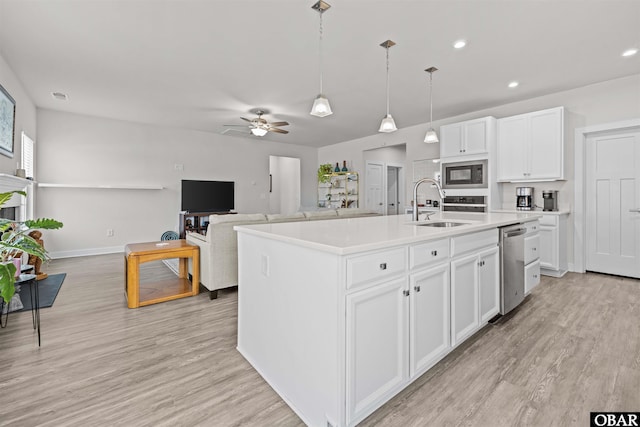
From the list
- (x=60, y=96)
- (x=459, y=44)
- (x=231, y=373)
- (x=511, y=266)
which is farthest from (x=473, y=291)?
(x=60, y=96)

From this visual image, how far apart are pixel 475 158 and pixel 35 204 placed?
7297 millimetres

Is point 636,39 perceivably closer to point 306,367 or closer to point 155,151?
point 306,367

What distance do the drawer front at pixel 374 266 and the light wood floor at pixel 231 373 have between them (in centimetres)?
71

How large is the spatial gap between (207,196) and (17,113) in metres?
3.30

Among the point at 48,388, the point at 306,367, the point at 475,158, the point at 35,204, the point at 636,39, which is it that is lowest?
the point at 48,388

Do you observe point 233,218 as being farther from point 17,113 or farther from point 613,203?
point 613,203

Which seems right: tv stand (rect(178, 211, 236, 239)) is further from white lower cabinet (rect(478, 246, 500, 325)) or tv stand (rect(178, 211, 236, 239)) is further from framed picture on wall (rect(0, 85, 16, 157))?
white lower cabinet (rect(478, 246, 500, 325))

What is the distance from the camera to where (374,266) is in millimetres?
1378

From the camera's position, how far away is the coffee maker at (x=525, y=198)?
4.39 m

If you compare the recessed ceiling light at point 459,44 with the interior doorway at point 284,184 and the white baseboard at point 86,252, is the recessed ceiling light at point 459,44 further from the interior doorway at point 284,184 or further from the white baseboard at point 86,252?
the white baseboard at point 86,252

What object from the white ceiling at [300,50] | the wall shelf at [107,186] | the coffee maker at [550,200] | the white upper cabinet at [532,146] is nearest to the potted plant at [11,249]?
the white ceiling at [300,50]

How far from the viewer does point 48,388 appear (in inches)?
66.2

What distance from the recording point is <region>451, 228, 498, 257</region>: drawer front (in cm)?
190

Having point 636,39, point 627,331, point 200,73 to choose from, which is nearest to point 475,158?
point 636,39
